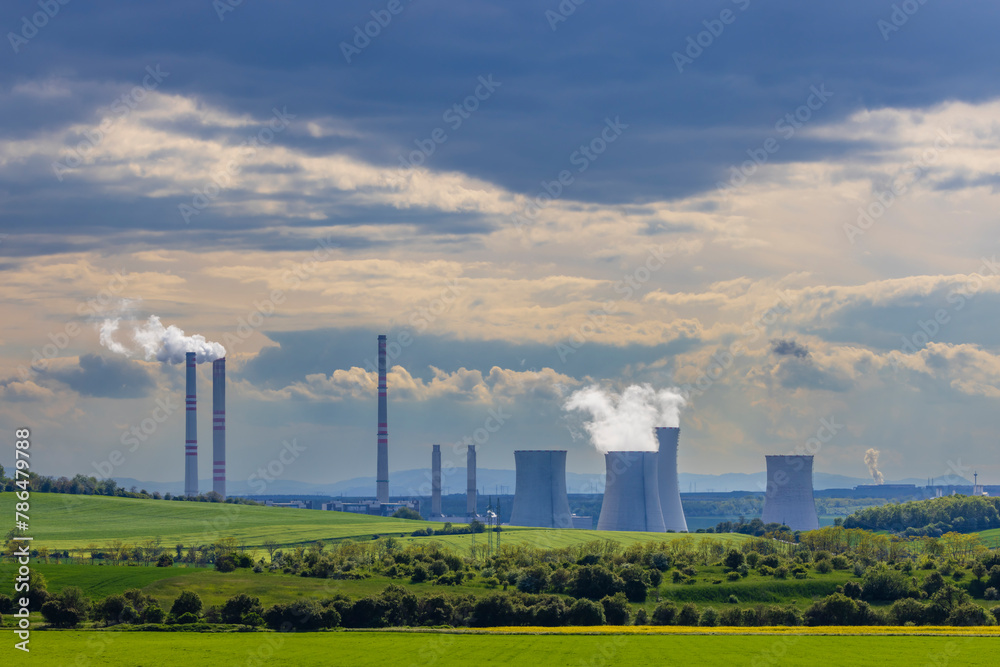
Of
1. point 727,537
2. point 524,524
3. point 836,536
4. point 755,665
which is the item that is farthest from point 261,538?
point 755,665

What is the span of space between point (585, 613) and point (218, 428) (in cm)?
11782

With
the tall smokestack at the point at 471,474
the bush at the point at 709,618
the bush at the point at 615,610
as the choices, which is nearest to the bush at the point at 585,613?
the bush at the point at 615,610

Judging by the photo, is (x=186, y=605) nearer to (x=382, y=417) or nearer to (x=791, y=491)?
(x=791, y=491)

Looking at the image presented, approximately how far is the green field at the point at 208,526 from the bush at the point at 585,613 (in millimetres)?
42479

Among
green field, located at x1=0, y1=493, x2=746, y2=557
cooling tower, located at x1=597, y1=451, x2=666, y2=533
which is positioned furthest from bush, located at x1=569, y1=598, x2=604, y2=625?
green field, located at x1=0, y1=493, x2=746, y2=557

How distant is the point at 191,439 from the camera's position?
165 metres

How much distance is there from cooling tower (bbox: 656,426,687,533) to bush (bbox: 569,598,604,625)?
45940mm

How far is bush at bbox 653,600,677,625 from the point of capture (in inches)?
2235

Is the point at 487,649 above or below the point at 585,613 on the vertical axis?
above

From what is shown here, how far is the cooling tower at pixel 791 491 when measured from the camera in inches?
3989

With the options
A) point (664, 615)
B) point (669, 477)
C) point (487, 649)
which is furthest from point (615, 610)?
point (669, 477)

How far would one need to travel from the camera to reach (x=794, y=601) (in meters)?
65.0

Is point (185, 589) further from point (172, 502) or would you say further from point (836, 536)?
point (172, 502)

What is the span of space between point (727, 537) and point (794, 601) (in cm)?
5128
